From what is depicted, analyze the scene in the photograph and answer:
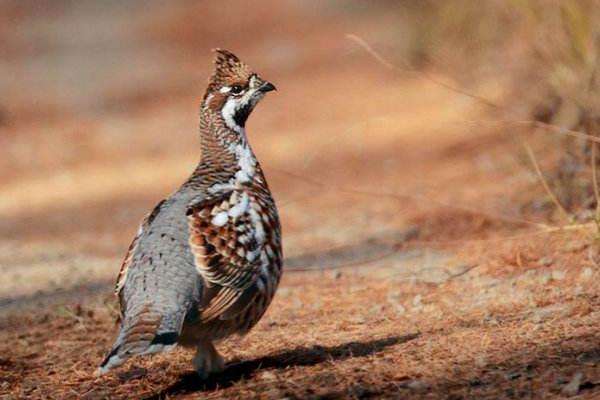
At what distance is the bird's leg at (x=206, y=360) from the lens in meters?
6.09

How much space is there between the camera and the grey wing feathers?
17.5ft

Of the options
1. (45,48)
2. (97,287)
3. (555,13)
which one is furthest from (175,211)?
(45,48)

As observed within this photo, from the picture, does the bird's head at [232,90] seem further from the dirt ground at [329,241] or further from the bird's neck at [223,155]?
the dirt ground at [329,241]

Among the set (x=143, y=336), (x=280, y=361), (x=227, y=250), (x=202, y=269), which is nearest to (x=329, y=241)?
(x=280, y=361)

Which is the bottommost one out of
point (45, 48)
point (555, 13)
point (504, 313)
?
point (504, 313)

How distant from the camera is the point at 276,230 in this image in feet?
20.8

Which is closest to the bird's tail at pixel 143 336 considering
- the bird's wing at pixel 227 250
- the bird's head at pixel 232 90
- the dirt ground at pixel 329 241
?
the bird's wing at pixel 227 250

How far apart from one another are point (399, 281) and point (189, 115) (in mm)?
14802

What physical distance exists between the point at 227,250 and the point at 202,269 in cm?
18

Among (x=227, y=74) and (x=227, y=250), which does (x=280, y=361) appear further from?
(x=227, y=74)

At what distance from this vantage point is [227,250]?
592 cm

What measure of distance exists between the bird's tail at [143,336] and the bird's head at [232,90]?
1703 mm

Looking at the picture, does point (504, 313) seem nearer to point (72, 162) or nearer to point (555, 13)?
point (555, 13)

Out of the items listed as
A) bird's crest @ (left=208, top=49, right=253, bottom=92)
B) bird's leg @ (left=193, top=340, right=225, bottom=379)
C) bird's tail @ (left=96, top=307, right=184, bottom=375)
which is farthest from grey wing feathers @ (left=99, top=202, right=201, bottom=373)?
bird's crest @ (left=208, top=49, right=253, bottom=92)
